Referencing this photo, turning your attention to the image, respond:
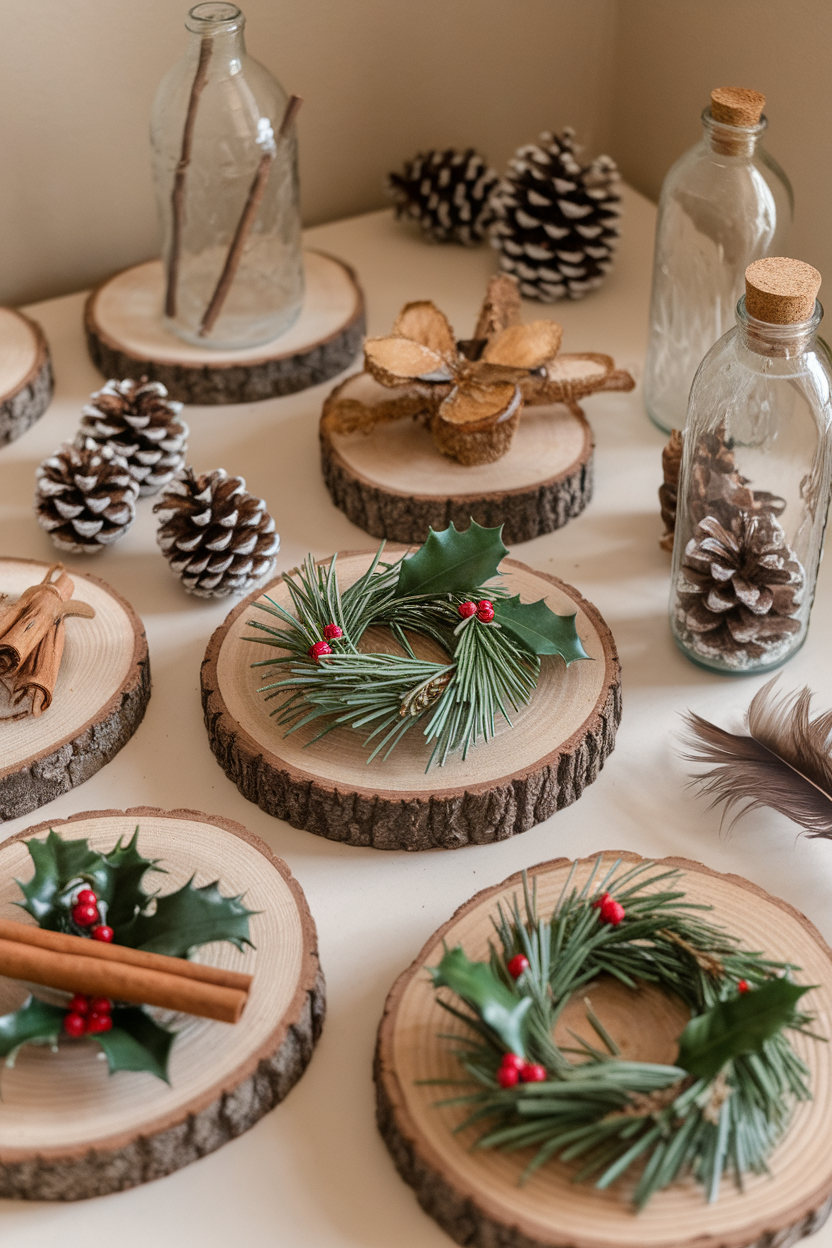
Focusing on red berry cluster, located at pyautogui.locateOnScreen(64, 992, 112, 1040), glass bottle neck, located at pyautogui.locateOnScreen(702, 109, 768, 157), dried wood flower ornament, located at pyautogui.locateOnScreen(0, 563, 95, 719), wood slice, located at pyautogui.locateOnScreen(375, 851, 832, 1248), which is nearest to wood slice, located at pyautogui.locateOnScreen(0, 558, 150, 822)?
dried wood flower ornament, located at pyautogui.locateOnScreen(0, 563, 95, 719)

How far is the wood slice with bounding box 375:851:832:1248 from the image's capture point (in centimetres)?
66

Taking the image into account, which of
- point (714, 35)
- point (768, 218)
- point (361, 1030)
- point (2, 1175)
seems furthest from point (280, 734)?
point (714, 35)

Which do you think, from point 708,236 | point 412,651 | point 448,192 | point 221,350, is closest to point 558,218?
point 448,192

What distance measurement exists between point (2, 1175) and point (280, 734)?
13.7 inches

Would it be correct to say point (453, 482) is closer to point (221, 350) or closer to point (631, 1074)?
point (221, 350)

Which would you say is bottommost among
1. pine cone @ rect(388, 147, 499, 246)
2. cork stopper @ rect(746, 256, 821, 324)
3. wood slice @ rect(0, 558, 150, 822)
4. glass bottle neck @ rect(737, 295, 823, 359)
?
wood slice @ rect(0, 558, 150, 822)

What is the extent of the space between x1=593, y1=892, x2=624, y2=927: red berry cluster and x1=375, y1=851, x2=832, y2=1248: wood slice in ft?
0.13

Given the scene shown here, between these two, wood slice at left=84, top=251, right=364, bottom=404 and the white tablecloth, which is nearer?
the white tablecloth

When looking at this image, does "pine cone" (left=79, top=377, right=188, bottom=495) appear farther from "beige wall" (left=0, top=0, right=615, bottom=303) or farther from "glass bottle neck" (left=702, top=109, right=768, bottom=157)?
"glass bottle neck" (left=702, top=109, right=768, bottom=157)

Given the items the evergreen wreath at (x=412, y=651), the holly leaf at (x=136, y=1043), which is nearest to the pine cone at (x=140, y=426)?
the evergreen wreath at (x=412, y=651)

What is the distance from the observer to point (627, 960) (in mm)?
770

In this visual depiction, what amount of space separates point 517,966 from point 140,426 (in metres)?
0.67

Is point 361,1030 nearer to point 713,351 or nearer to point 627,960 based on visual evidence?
point 627,960

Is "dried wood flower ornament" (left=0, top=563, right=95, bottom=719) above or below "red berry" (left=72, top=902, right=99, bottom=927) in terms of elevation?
above
